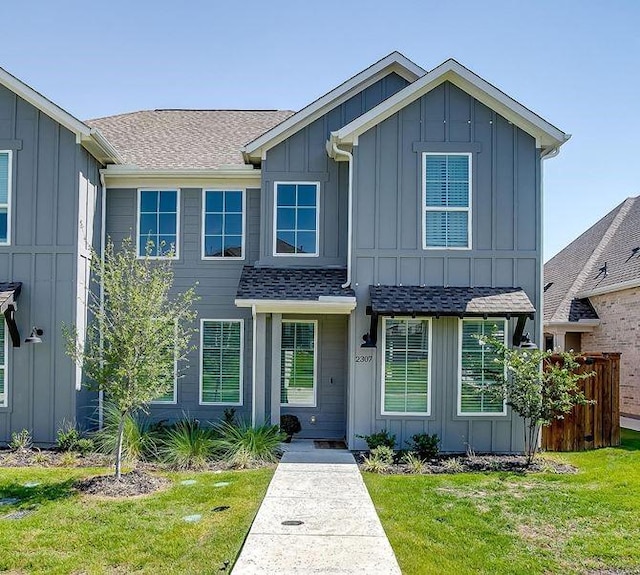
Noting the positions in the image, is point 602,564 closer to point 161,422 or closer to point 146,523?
point 146,523

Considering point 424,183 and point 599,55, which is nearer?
point 424,183

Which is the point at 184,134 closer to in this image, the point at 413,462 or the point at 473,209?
the point at 473,209

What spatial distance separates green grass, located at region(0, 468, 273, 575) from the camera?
18.0 ft

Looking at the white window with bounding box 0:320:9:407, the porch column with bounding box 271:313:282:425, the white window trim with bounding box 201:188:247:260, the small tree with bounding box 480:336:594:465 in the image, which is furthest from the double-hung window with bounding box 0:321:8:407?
the small tree with bounding box 480:336:594:465

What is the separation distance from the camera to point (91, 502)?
7.39 metres

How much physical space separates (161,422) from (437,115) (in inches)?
308

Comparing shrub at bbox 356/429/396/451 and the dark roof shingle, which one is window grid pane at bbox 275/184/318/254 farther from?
shrub at bbox 356/429/396/451

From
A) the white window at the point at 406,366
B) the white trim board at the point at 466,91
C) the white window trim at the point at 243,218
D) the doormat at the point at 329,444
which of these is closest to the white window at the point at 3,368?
the white window trim at the point at 243,218

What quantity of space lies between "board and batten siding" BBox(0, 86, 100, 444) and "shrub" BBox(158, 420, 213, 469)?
94.4 inches

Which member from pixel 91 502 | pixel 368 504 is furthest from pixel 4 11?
pixel 368 504

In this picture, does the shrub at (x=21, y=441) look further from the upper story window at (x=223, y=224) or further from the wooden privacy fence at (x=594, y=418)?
the wooden privacy fence at (x=594, y=418)

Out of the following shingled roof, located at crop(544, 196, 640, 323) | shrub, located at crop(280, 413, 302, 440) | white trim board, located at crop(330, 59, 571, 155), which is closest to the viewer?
white trim board, located at crop(330, 59, 571, 155)

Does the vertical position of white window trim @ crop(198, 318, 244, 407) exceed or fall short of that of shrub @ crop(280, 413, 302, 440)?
it exceeds it

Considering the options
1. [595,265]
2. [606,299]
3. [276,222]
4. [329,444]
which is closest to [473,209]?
[276,222]
